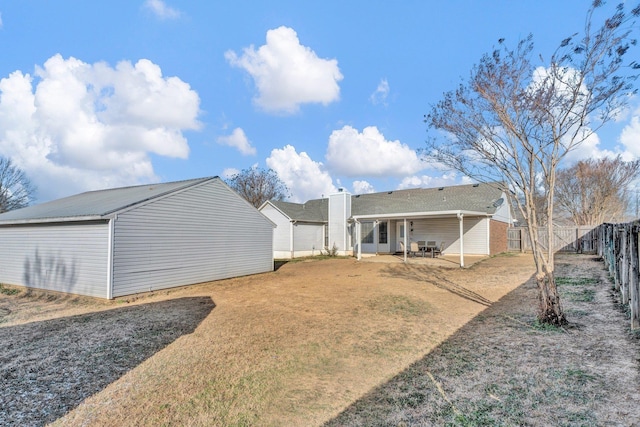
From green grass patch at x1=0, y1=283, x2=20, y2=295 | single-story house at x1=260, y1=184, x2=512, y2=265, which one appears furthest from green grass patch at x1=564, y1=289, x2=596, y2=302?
green grass patch at x1=0, y1=283, x2=20, y2=295

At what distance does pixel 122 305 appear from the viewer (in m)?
8.62

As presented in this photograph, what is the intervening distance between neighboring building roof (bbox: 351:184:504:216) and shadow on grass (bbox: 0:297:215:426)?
15.3m

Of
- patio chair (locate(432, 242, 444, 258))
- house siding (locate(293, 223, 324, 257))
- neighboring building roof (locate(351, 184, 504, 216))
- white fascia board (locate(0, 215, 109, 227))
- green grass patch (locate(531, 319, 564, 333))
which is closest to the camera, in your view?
green grass patch (locate(531, 319, 564, 333))

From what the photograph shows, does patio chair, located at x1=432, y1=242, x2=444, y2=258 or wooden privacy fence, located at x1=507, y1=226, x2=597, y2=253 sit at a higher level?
wooden privacy fence, located at x1=507, y1=226, x2=597, y2=253

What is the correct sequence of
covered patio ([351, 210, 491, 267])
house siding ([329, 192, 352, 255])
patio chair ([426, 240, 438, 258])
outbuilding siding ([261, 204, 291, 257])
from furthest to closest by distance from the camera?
1. house siding ([329, 192, 352, 255])
2. outbuilding siding ([261, 204, 291, 257])
3. covered patio ([351, 210, 491, 267])
4. patio chair ([426, 240, 438, 258])

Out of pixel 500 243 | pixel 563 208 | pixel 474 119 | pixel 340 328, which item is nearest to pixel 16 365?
pixel 340 328

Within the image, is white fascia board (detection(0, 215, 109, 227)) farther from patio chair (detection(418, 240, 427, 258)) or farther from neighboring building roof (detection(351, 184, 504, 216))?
neighboring building roof (detection(351, 184, 504, 216))

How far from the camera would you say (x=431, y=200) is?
2122 centimetres

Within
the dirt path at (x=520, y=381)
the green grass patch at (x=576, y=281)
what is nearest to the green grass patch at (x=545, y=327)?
the dirt path at (x=520, y=381)

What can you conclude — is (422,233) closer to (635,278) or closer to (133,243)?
(635,278)

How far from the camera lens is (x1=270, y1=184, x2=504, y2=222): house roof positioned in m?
19.3

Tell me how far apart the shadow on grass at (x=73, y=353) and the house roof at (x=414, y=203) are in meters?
13.9

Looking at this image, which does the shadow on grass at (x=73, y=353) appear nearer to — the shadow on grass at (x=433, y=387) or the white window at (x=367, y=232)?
the shadow on grass at (x=433, y=387)

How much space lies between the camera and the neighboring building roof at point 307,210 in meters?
21.5
